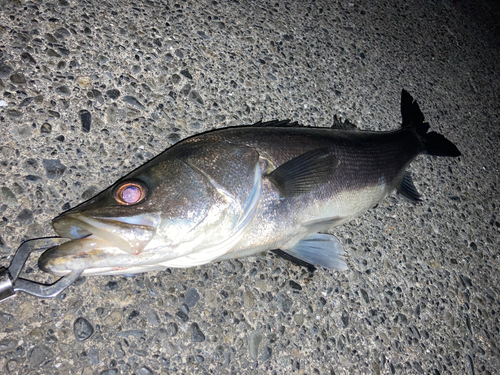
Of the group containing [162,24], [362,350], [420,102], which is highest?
[420,102]

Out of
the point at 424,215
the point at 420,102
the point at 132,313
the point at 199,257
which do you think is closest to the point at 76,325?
the point at 132,313

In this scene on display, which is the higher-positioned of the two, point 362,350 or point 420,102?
point 420,102

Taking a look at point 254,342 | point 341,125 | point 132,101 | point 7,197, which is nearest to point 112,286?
point 7,197

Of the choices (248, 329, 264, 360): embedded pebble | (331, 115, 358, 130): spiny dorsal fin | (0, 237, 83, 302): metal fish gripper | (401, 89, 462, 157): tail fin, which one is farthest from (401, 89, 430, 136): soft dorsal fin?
(0, 237, 83, 302): metal fish gripper

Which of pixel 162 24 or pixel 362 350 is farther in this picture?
pixel 162 24

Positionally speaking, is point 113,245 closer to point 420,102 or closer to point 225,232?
point 225,232

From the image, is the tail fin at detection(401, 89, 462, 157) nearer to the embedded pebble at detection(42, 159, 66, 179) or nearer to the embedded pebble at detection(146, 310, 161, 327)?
the embedded pebble at detection(146, 310, 161, 327)

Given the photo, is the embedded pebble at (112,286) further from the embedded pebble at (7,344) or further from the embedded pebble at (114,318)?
the embedded pebble at (7,344)

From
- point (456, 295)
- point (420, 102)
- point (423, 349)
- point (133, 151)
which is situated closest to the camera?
point (133, 151)

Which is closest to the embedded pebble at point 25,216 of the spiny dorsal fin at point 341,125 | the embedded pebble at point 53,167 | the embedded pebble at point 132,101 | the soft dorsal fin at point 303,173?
the embedded pebble at point 53,167
